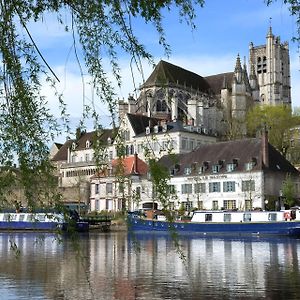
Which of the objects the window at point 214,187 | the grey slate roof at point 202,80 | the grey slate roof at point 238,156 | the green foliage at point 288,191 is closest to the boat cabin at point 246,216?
the green foliage at point 288,191

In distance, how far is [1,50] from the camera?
6645 mm

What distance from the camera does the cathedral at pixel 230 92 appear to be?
3838 inches

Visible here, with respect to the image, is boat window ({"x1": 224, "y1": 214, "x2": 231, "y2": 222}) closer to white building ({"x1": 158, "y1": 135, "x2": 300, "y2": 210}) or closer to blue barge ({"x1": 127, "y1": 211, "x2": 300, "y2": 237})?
blue barge ({"x1": 127, "y1": 211, "x2": 300, "y2": 237})

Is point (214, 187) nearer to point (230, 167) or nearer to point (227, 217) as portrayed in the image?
point (230, 167)

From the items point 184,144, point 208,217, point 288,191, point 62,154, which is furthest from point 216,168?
point 62,154

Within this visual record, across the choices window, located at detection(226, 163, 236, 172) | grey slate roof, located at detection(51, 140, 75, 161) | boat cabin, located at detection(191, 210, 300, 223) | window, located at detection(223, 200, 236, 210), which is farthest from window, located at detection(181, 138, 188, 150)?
grey slate roof, located at detection(51, 140, 75, 161)

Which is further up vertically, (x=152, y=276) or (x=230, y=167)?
(x=230, y=167)

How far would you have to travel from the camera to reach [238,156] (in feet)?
219

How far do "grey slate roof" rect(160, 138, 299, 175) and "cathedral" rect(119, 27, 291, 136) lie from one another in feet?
39.1

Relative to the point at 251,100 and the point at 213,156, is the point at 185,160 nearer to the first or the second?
the point at 213,156

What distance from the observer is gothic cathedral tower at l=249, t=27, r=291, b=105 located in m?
128

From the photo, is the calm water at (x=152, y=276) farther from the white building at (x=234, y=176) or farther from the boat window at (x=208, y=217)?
the white building at (x=234, y=176)

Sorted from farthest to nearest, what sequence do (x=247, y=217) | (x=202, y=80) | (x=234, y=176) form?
(x=202, y=80), (x=234, y=176), (x=247, y=217)

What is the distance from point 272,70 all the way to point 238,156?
2664 inches
